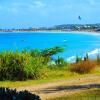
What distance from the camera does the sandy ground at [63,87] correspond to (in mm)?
14594

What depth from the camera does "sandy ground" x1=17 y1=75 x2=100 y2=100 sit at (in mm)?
14594

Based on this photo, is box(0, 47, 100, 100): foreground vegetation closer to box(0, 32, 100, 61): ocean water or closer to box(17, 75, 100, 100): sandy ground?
box(17, 75, 100, 100): sandy ground

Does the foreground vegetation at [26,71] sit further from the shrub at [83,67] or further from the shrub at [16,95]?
the shrub at [16,95]

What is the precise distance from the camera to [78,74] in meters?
19.8

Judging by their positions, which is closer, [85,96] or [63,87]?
[85,96]

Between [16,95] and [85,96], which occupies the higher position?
[16,95]

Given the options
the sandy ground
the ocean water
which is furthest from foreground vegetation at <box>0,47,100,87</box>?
the ocean water

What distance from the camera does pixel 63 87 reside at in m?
16.0

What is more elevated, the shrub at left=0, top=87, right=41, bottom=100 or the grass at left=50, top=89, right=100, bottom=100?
the shrub at left=0, top=87, right=41, bottom=100

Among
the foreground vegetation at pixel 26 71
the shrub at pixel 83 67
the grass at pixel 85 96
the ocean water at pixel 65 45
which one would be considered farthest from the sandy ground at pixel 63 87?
the ocean water at pixel 65 45

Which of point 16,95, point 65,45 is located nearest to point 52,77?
point 16,95

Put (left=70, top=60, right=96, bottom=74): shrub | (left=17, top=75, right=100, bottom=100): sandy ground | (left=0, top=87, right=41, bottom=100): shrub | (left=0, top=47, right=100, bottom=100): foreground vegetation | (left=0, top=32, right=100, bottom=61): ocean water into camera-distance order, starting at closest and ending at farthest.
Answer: (left=0, top=87, right=41, bottom=100): shrub → (left=17, top=75, right=100, bottom=100): sandy ground → (left=0, top=47, right=100, bottom=100): foreground vegetation → (left=70, top=60, right=96, bottom=74): shrub → (left=0, top=32, right=100, bottom=61): ocean water

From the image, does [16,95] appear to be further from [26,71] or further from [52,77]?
[52,77]

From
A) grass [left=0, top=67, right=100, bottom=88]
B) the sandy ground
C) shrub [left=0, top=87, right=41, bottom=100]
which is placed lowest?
grass [left=0, top=67, right=100, bottom=88]
